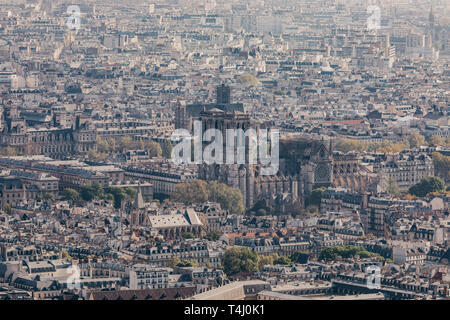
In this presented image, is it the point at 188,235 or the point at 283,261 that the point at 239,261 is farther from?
the point at 188,235

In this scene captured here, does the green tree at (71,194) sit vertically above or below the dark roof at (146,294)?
below

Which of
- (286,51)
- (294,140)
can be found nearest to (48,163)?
(294,140)

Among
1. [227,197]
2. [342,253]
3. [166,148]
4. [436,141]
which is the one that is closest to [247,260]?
[342,253]

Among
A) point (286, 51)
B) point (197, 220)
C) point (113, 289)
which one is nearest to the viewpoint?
point (113, 289)

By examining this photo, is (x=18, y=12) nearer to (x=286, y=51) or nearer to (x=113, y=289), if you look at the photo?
(x=286, y=51)

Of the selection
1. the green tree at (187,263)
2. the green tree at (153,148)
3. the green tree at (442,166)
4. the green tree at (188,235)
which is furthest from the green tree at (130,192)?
the green tree at (187,263)

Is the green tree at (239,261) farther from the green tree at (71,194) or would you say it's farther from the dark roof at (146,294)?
the green tree at (71,194)
